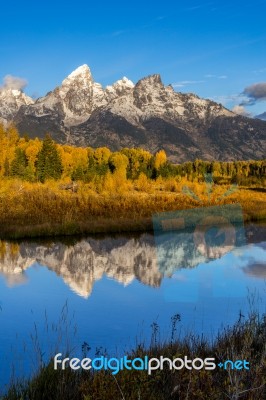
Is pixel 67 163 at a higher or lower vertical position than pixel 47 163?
higher

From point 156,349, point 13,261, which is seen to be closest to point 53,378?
point 156,349

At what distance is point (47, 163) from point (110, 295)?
51770mm

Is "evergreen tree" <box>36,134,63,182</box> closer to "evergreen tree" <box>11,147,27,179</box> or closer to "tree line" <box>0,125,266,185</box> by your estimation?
"tree line" <box>0,125,266,185</box>

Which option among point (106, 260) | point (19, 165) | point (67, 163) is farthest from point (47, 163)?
point (106, 260)

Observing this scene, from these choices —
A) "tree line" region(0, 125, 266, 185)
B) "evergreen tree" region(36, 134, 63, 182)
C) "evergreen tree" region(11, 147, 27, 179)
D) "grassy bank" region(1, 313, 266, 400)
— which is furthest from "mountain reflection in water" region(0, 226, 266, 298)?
"evergreen tree" region(36, 134, 63, 182)

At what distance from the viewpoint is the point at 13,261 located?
683 inches

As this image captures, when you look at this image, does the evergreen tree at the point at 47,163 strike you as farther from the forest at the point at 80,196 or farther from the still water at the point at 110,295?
the still water at the point at 110,295

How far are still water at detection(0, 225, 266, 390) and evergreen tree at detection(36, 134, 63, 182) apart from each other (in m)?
43.1

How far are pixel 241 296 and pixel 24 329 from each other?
5.26 metres

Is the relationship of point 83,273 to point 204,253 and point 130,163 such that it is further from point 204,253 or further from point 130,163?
point 130,163

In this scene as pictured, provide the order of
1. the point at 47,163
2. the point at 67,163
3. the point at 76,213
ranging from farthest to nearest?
the point at 67,163 < the point at 47,163 < the point at 76,213

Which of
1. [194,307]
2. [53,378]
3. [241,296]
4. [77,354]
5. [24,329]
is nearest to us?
[53,378]

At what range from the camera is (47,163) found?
63344 millimetres

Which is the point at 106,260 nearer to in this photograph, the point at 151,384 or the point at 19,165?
the point at 151,384
